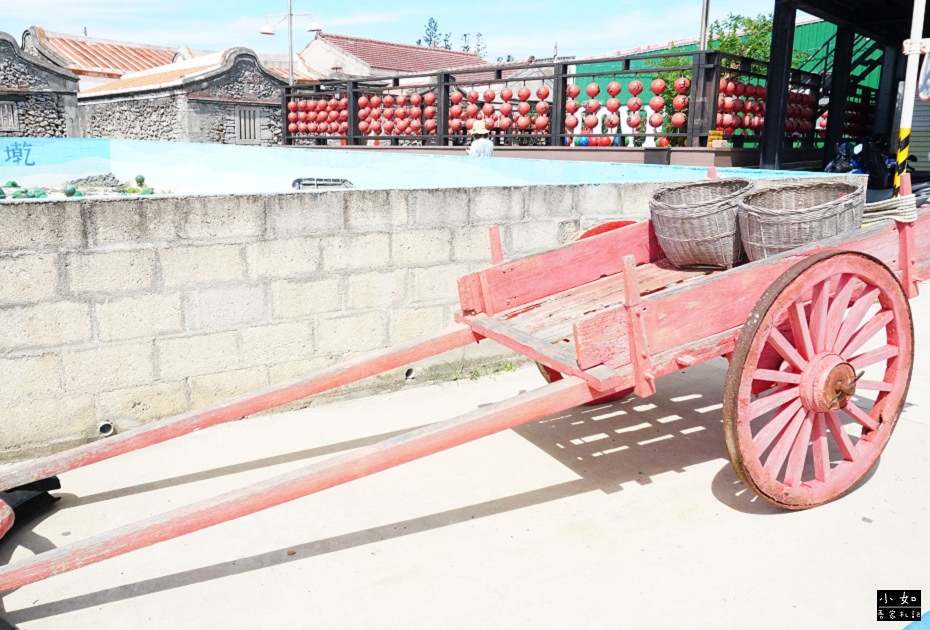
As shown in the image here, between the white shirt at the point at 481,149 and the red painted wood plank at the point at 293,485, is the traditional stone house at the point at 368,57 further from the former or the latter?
the red painted wood plank at the point at 293,485

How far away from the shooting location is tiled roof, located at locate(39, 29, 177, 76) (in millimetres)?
26344

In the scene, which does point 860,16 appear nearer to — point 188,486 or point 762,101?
point 762,101

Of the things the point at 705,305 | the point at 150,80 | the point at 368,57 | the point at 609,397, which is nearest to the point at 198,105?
the point at 150,80

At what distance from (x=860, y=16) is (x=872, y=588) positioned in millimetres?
12573

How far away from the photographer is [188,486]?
126 inches

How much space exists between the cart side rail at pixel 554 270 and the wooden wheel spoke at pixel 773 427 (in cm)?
97

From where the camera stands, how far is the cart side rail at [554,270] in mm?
3227

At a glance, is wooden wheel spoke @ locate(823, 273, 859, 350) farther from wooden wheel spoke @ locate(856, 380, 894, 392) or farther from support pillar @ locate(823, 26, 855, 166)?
support pillar @ locate(823, 26, 855, 166)

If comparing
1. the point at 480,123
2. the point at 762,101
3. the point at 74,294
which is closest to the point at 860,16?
the point at 762,101

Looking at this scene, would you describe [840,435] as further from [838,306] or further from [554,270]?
[554,270]

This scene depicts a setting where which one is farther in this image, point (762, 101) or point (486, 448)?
point (762, 101)

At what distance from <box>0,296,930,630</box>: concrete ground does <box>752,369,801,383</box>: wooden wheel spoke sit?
56 centimetres

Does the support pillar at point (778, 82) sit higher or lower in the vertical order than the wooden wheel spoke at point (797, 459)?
higher

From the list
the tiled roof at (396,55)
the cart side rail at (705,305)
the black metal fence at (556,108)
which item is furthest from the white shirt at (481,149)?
the tiled roof at (396,55)
